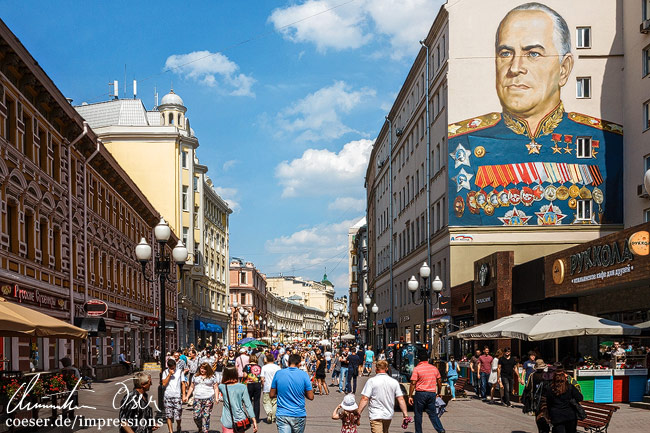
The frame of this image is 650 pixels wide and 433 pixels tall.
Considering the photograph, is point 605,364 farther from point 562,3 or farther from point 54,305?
point 562,3

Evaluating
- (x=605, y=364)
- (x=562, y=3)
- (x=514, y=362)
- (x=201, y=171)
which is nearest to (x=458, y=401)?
(x=514, y=362)

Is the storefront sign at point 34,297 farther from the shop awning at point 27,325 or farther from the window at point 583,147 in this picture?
the window at point 583,147

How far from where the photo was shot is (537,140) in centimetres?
4200

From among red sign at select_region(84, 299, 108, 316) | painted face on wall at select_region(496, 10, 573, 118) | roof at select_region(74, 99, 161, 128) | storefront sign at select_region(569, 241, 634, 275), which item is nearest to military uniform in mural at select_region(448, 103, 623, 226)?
painted face on wall at select_region(496, 10, 573, 118)

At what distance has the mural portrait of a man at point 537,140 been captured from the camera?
4184cm

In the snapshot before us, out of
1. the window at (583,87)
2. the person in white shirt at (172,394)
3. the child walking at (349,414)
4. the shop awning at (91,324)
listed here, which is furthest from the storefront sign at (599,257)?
the shop awning at (91,324)

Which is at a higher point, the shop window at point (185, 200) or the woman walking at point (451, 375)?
the shop window at point (185, 200)

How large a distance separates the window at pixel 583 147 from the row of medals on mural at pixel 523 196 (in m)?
1.65

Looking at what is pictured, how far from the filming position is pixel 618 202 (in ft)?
139

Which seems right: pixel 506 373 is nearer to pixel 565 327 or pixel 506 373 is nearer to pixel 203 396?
pixel 565 327

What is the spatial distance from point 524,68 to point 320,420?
28.0 m

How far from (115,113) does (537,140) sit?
1533 inches

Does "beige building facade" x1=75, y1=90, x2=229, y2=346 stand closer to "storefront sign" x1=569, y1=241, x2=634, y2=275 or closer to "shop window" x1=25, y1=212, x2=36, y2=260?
"shop window" x1=25, y1=212, x2=36, y2=260

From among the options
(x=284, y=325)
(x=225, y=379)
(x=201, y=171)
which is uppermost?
(x=201, y=171)
